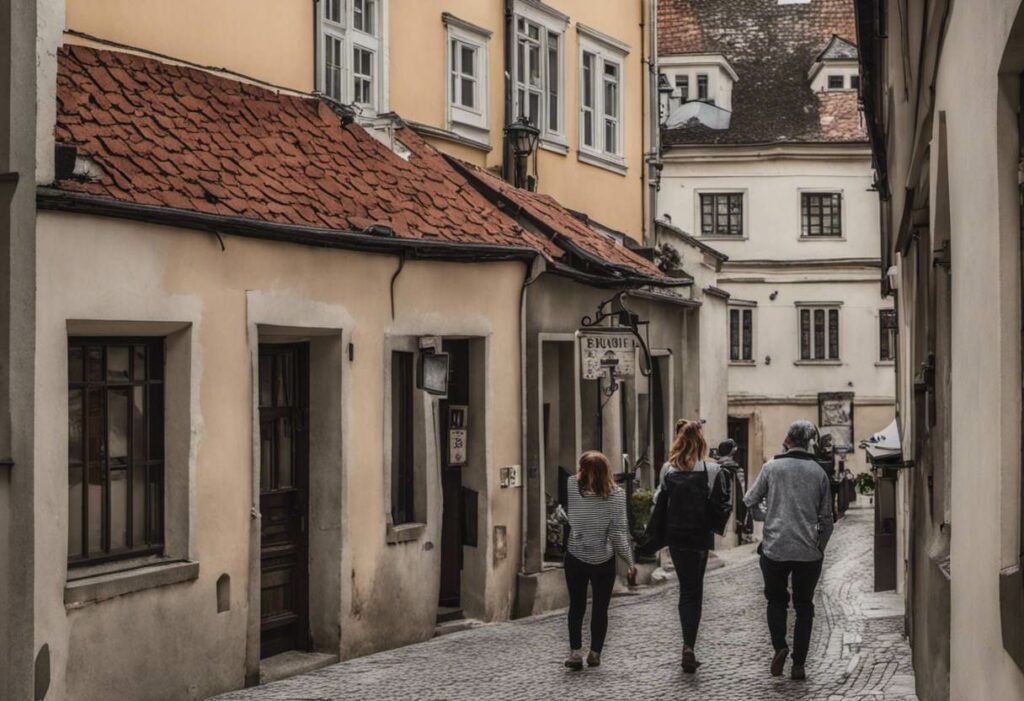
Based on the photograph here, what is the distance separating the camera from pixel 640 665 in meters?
12.7

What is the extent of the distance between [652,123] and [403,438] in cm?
1238

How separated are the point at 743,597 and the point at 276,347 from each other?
273 inches

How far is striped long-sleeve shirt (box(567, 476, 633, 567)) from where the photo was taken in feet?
40.1

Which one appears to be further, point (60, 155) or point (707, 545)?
point (707, 545)

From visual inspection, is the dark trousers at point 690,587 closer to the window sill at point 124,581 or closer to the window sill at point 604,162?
the window sill at point 124,581

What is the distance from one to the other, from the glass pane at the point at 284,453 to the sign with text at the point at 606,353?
4.23m

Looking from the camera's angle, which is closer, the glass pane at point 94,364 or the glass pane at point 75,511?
the glass pane at point 75,511

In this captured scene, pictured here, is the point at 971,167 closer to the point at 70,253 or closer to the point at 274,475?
the point at 70,253

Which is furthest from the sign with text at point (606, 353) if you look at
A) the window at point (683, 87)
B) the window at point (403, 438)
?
the window at point (683, 87)

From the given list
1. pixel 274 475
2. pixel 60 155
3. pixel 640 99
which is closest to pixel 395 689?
pixel 274 475

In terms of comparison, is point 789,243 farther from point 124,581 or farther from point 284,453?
point 124,581

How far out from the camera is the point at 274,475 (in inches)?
522

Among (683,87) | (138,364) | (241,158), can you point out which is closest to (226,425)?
(138,364)

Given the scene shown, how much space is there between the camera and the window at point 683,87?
48.3 metres
